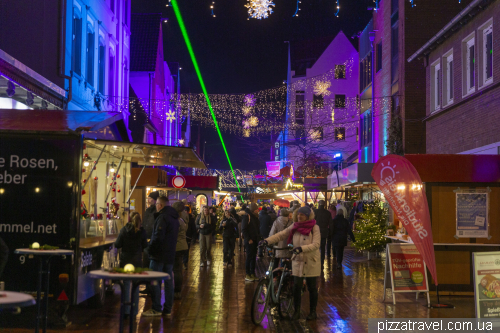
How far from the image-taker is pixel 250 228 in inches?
552

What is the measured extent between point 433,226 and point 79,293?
737 cm

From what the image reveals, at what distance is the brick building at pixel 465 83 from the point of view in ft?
45.5

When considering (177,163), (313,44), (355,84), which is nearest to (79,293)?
(177,163)

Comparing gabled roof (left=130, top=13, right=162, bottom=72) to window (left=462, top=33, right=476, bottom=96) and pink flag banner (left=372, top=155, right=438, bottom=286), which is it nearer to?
window (left=462, top=33, right=476, bottom=96)

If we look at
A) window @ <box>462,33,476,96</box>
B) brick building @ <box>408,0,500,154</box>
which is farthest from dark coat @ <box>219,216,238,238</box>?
window @ <box>462,33,476,96</box>

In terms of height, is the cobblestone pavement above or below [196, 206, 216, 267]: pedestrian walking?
below

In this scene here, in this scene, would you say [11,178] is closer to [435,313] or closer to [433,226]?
[435,313]

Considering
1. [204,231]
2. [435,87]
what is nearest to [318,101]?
[435,87]

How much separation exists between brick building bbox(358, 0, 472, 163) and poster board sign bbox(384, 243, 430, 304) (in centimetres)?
1335

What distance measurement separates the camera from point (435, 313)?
9617 millimetres

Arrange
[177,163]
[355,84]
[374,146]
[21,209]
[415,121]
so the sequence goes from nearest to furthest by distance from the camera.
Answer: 1. [21,209]
2. [177,163]
3. [415,121]
4. [374,146]
5. [355,84]

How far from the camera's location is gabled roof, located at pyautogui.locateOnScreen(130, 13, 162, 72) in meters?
34.8

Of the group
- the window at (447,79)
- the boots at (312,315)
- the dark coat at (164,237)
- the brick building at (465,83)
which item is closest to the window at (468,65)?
the brick building at (465,83)

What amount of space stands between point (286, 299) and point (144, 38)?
1120 inches
